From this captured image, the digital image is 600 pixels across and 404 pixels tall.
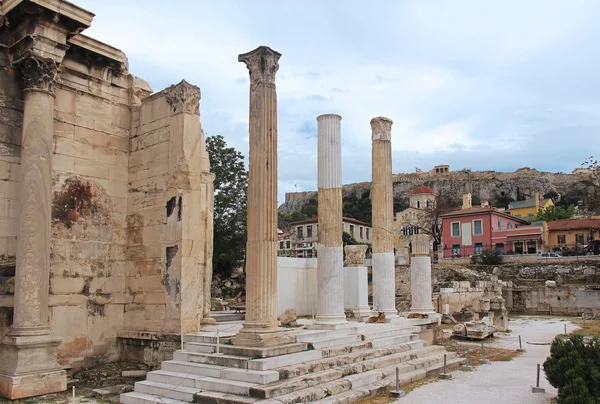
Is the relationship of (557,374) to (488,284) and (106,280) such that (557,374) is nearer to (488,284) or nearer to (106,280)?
(106,280)

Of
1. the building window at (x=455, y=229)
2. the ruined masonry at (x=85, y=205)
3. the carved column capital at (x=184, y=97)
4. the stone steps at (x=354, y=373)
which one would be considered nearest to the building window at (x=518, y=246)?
the building window at (x=455, y=229)

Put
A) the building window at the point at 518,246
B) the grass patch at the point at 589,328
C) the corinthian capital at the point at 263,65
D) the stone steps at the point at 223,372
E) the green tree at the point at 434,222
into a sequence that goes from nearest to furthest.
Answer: the stone steps at the point at 223,372 < the corinthian capital at the point at 263,65 < the grass patch at the point at 589,328 < the building window at the point at 518,246 < the green tree at the point at 434,222

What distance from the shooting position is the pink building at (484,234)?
180ft

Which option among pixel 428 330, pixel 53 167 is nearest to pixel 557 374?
pixel 428 330

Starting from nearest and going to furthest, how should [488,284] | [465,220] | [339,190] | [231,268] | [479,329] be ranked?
[339,190]
[479,329]
[488,284]
[231,268]
[465,220]

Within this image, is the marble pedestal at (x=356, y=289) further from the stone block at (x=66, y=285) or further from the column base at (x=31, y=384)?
the column base at (x=31, y=384)

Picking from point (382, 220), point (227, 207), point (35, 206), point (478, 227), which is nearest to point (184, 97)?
point (35, 206)

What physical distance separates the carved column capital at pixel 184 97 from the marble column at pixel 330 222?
15.0ft

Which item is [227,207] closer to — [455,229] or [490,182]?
[455,229]

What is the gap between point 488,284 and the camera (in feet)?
103

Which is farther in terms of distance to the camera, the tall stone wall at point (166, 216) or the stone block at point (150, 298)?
the stone block at point (150, 298)

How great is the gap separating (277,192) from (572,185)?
3944 inches

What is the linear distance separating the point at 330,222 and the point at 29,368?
7.96m

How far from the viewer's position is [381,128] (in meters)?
17.2
